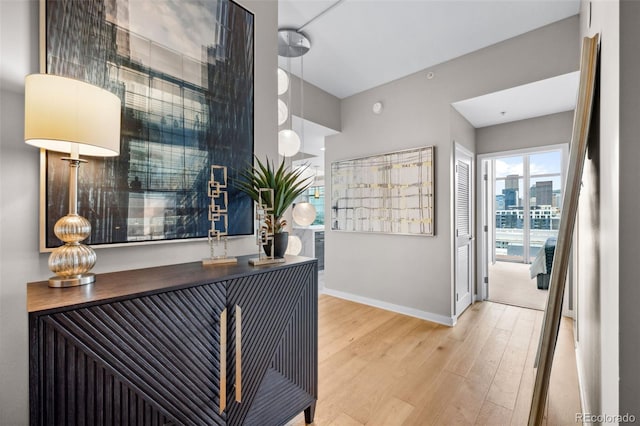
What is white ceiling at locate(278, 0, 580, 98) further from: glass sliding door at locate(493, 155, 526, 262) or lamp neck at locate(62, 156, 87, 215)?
glass sliding door at locate(493, 155, 526, 262)

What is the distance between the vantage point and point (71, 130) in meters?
0.97

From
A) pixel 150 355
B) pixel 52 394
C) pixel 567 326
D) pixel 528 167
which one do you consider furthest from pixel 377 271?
pixel 528 167

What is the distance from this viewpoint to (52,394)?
0.86 meters

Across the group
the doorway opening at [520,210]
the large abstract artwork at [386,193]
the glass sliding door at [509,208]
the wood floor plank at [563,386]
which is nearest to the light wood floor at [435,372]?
the wood floor plank at [563,386]

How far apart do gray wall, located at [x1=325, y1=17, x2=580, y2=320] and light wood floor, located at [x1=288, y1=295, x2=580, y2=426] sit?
49 cm

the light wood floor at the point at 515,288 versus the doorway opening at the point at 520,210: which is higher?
the doorway opening at the point at 520,210

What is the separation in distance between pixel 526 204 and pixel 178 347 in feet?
26.9

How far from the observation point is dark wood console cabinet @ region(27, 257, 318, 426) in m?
0.88

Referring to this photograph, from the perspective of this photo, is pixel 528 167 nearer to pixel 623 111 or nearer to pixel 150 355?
pixel 623 111

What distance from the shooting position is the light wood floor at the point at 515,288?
3.97 metres

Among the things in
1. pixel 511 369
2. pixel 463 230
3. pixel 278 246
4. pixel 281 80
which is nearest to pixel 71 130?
pixel 278 246

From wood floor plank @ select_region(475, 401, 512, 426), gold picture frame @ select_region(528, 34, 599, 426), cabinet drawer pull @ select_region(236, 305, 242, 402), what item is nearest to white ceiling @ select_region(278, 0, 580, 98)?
gold picture frame @ select_region(528, 34, 599, 426)

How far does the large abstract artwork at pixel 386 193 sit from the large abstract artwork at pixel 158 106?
2.30 metres

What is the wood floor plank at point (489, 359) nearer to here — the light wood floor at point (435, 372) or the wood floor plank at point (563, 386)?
the light wood floor at point (435, 372)
